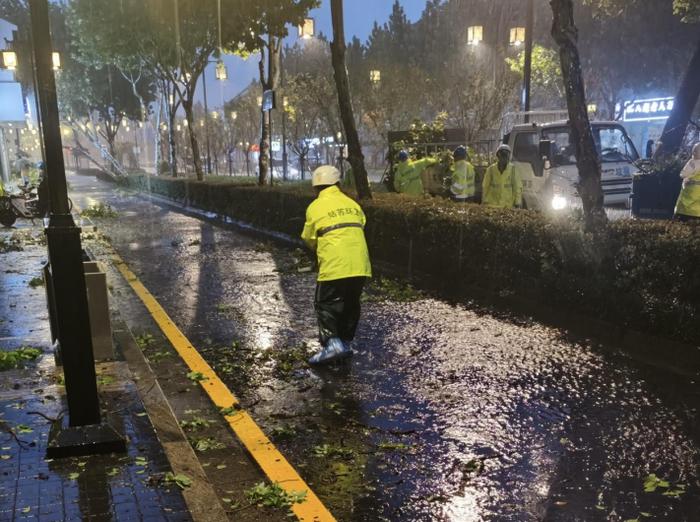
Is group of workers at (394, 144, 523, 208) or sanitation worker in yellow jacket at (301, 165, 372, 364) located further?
group of workers at (394, 144, 523, 208)

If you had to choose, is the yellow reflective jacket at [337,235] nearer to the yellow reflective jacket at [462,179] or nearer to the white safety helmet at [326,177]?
the white safety helmet at [326,177]

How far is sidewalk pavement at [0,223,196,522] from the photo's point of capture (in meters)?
3.24

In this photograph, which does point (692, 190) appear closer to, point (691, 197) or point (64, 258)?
point (691, 197)

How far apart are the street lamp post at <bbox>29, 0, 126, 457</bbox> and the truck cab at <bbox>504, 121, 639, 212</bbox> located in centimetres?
974

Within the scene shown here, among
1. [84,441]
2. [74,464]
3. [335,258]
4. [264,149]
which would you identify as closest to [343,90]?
[335,258]

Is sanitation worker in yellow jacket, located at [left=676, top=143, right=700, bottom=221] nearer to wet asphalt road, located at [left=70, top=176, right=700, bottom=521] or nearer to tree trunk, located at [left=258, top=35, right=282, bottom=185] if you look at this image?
wet asphalt road, located at [left=70, top=176, right=700, bottom=521]

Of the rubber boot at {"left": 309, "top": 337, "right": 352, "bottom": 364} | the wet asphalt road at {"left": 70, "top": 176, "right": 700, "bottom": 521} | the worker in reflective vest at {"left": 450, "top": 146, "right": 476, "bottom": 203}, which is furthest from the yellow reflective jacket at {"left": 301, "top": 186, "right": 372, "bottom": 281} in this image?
the worker in reflective vest at {"left": 450, "top": 146, "right": 476, "bottom": 203}

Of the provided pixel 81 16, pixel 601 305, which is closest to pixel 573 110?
pixel 601 305

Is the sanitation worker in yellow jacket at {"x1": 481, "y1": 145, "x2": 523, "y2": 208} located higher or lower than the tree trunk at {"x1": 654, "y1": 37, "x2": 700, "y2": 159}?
lower

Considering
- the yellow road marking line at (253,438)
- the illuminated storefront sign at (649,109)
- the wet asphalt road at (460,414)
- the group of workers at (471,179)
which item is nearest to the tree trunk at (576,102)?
the wet asphalt road at (460,414)

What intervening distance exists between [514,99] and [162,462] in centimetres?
3113

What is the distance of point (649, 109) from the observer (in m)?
38.8

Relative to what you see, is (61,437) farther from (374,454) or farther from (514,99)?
(514,99)

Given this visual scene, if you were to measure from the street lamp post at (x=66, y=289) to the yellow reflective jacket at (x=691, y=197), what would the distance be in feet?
24.7
